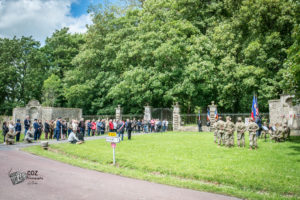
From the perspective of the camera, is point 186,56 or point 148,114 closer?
point 186,56

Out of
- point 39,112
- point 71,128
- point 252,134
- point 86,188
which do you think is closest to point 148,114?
point 71,128

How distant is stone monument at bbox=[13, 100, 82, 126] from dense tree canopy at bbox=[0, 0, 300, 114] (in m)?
4.08

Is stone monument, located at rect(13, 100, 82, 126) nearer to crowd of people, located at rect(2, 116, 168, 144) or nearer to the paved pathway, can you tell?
crowd of people, located at rect(2, 116, 168, 144)

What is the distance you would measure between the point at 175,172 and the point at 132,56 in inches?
1005

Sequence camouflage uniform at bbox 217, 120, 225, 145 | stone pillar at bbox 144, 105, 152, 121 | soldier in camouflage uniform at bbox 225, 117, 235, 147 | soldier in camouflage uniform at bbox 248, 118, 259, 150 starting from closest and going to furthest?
1. soldier in camouflage uniform at bbox 248, 118, 259, 150
2. soldier in camouflage uniform at bbox 225, 117, 235, 147
3. camouflage uniform at bbox 217, 120, 225, 145
4. stone pillar at bbox 144, 105, 152, 121

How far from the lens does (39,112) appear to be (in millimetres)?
29047

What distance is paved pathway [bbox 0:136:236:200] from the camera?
652 centimetres

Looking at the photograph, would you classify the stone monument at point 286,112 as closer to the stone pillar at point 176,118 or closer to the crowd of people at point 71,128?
the stone pillar at point 176,118

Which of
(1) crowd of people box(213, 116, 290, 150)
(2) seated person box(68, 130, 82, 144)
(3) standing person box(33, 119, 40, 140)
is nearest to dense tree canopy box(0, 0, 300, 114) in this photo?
(1) crowd of people box(213, 116, 290, 150)

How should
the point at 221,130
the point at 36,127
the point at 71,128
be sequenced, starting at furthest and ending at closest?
the point at 71,128 → the point at 36,127 → the point at 221,130

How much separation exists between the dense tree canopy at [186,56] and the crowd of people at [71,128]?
3914 millimetres

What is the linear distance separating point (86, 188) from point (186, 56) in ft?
83.3

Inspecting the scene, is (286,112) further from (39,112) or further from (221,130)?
(39,112)

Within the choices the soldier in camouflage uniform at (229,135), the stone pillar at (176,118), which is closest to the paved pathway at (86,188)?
the soldier in camouflage uniform at (229,135)
